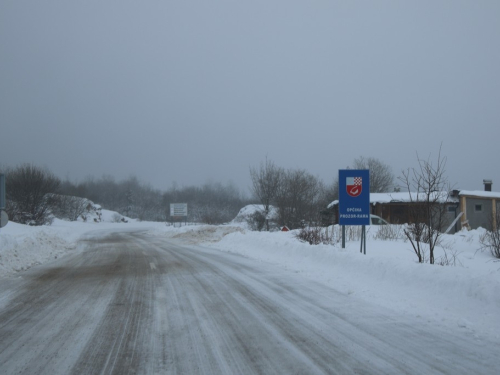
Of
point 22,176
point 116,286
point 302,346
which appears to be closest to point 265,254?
point 116,286

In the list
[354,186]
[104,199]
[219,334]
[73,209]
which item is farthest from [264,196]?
[104,199]

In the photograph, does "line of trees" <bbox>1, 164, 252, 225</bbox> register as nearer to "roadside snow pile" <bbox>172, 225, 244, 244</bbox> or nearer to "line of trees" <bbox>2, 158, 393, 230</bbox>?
"line of trees" <bbox>2, 158, 393, 230</bbox>

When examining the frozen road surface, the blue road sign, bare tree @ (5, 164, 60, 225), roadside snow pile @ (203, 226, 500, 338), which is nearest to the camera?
the frozen road surface

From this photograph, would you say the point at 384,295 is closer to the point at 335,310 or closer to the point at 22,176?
the point at 335,310

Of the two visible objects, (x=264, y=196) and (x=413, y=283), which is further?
(x=264, y=196)

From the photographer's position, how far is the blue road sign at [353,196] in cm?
1345

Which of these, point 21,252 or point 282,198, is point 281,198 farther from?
point 21,252

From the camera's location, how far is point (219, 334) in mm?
5586

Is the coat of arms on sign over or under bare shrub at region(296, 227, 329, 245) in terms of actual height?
over

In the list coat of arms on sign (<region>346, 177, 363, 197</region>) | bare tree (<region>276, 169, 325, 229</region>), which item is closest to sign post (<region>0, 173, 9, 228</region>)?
coat of arms on sign (<region>346, 177, 363, 197</region>)

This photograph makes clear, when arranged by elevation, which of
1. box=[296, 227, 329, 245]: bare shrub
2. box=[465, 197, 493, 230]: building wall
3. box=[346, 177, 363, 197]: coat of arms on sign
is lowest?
box=[296, 227, 329, 245]: bare shrub

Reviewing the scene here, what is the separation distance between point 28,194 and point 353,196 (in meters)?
39.6

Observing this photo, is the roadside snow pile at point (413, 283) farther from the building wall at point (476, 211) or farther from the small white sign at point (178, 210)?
the small white sign at point (178, 210)

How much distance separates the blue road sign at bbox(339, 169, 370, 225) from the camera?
13.5 m
